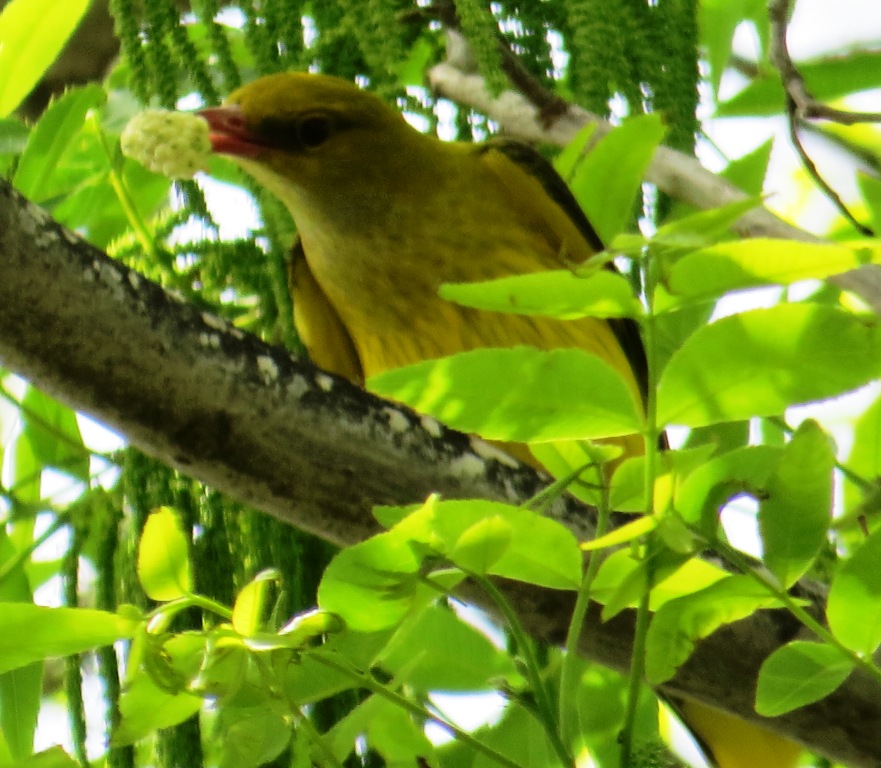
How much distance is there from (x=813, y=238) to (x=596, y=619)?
0.51 metres

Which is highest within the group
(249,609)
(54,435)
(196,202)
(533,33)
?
(533,33)

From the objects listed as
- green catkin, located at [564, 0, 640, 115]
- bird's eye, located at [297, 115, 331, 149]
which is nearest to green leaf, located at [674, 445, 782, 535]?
green catkin, located at [564, 0, 640, 115]

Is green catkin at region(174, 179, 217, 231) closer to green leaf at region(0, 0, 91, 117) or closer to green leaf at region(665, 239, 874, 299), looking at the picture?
green leaf at region(0, 0, 91, 117)

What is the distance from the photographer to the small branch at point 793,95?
6.19 feet

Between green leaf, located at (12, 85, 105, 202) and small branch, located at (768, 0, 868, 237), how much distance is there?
36.8 inches

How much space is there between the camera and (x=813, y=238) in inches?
64.6

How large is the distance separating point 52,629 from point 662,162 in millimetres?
1165

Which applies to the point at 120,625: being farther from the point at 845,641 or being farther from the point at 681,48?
the point at 681,48

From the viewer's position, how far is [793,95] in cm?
190

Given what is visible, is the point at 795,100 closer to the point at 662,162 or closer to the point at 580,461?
the point at 662,162

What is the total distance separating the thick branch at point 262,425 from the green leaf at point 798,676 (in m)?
0.36

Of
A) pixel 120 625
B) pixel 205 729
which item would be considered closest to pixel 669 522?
pixel 120 625

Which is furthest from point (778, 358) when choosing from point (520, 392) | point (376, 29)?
point (376, 29)

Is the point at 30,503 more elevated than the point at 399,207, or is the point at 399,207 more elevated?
the point at 399,207
